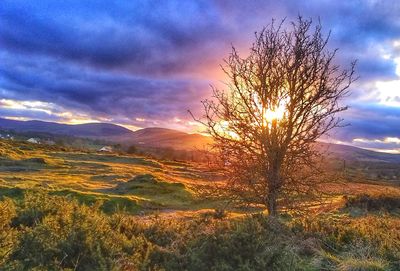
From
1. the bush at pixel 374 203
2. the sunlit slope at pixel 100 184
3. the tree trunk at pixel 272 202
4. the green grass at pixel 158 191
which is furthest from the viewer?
the green grass at pixel 158 191

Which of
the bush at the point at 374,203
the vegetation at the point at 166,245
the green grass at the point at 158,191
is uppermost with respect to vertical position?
the vegetation at the point at 166,245

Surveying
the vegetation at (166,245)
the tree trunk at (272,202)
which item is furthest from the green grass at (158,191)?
the vegetation at (166,245)

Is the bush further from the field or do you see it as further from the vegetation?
the vegetation

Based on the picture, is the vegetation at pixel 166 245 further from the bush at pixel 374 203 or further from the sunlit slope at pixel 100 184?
the bush at pixel 374 203

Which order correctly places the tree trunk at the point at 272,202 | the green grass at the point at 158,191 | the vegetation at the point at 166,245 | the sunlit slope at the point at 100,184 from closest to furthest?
the vegetation at the point at 166,245 → the tree trunk at the point at 272,202 → the sunlit slope at the point at 100,184 → the green grass at the point at 158,191

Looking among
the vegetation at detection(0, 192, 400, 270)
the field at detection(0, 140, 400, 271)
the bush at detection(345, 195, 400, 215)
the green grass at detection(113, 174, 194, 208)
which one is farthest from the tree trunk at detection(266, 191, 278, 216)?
the bush at detection(345, 195, 400, 215)

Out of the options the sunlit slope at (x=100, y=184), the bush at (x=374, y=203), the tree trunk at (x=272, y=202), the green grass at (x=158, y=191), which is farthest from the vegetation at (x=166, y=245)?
the bush at (x=374, y=203)

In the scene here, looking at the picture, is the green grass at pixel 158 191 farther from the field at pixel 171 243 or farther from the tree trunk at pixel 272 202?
the field at pixel 171 243

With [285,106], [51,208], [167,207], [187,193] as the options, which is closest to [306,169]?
[285,106]

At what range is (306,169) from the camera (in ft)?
52.6

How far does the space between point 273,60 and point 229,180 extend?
14.9 feet

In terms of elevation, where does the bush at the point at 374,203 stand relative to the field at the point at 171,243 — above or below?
below

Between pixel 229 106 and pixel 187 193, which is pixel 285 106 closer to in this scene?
pixel 229 106

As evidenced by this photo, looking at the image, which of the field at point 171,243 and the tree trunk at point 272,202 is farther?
the tree trunk at point 272,202
